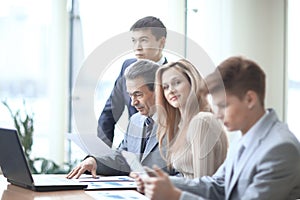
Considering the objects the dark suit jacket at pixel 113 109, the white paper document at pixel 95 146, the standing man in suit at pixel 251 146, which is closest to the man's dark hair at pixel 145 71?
the dark suit jacket at pixel 113 109

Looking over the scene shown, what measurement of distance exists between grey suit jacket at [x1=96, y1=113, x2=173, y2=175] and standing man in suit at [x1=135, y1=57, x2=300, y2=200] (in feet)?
2.04

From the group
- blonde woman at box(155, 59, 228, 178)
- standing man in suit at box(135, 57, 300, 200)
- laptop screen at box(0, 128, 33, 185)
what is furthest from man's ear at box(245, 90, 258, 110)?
laptop screen at box(0, 128, 33, 185)

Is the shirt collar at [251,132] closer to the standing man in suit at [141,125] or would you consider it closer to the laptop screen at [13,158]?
the standing man in suit at [141,125]

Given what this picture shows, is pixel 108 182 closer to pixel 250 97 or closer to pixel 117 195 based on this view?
pixel 117 195

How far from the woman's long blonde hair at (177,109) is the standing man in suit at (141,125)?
0.16 feet

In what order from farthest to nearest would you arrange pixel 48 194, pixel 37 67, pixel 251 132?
pixel 37 67, pixel 48 194, pixel 251 132

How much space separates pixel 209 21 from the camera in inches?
165

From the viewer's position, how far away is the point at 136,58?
2301 millimetres

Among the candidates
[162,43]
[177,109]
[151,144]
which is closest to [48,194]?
[151,144]

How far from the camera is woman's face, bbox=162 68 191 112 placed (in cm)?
204

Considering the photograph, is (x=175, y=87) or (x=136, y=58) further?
(x=136, y=58)

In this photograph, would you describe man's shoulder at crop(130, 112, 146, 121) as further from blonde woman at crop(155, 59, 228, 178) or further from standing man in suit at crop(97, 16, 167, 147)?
blonde woman at crop(155, 59, 228, 178)

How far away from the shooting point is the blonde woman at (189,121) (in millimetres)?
2039

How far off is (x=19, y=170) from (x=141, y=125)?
0.55 m
